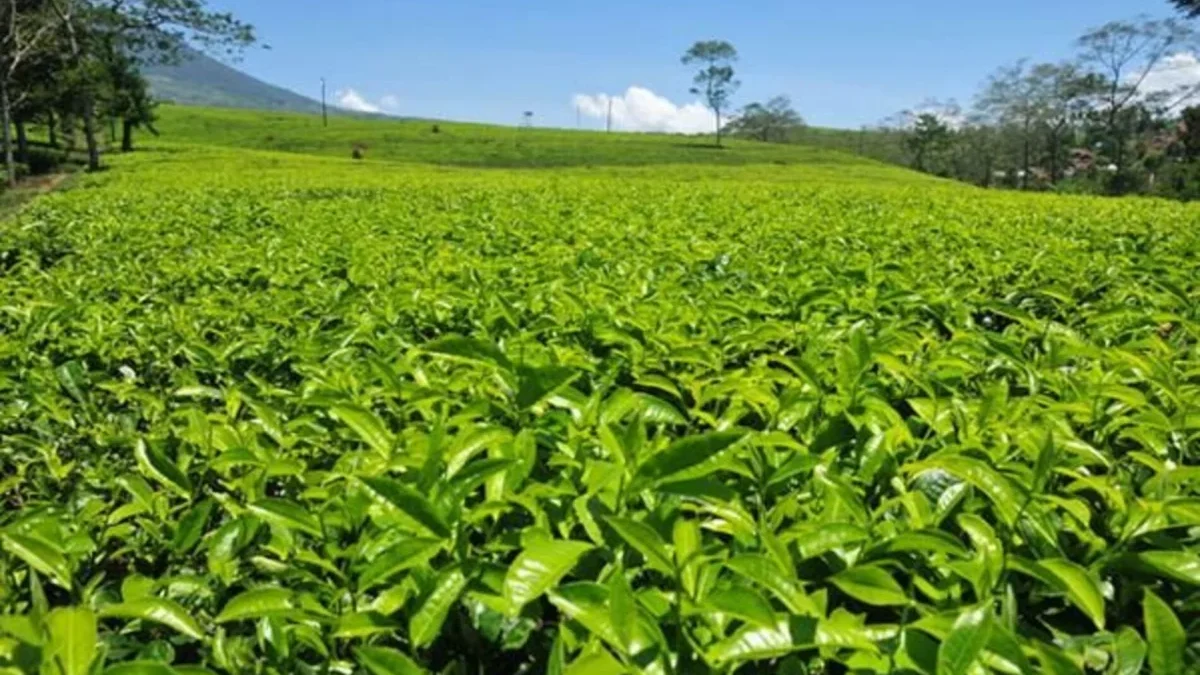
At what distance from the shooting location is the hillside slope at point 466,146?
57500 mm

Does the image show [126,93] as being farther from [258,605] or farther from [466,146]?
[258,605]

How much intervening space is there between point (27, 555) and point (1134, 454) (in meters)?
1.86

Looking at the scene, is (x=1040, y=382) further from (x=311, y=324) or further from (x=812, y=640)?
(x=311, y=324)

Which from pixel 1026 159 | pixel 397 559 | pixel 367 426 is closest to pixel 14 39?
pixel 367 426

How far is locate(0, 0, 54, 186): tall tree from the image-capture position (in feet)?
98.9

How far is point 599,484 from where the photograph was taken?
1.44m

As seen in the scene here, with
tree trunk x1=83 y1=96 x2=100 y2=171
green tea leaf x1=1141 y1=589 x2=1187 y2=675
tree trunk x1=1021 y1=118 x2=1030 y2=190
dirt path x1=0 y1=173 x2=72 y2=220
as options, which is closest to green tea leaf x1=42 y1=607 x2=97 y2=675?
green tea leaf x1=1141 y1=589 x2=1187 y2=675

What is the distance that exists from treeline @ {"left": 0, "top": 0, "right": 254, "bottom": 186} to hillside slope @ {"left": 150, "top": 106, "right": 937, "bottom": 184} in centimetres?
1628

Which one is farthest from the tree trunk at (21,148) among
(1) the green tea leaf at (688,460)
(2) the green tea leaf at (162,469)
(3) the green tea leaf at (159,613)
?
Result: (1) the green tea leaf at (688,460)

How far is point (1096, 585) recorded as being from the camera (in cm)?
121

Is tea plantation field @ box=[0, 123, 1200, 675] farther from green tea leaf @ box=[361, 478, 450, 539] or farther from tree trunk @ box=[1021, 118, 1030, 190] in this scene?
tree trunk @ box=[1021, 118, 1030, 190]

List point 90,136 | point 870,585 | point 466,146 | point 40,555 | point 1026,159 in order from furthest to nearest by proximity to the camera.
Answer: point 1026,159 < point 466,146 < point 90,136 < point 40,555 < point 870,585

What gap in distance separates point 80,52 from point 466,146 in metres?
28.8

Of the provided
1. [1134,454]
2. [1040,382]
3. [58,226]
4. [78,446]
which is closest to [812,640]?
[1134,454]
